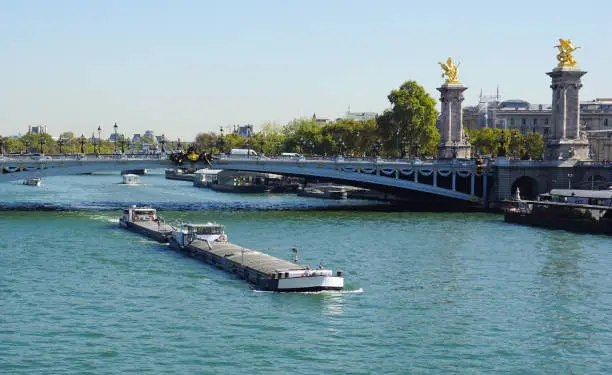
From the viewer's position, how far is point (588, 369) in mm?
35438

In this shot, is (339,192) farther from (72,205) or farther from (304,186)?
(72,205)

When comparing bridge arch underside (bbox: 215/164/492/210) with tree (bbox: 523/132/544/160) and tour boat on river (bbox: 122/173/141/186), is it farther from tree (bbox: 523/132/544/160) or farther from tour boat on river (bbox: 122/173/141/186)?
tour boat on river (bbox: 122/173/141/186)

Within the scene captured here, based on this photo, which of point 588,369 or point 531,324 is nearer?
point 588,369

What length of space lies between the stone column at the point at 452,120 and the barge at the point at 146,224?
137 feet

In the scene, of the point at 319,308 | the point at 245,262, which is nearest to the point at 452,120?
the point at 245,262

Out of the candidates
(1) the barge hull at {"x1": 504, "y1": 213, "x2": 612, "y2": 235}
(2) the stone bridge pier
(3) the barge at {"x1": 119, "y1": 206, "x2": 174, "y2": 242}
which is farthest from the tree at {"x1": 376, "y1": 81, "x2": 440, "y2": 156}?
(3) the barge at {"x1": 119, "y1": 206, "x2": 174, "y2": 242}

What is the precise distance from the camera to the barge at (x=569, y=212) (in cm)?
7819

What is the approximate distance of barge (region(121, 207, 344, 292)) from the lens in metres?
47.8

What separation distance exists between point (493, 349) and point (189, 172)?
163563 mm

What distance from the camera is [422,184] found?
98875 millimetres

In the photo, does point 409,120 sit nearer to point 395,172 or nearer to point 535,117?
point 395,172

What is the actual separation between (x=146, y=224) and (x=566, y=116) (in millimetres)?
42590

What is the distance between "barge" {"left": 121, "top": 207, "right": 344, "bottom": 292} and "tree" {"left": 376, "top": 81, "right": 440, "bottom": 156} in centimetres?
5820

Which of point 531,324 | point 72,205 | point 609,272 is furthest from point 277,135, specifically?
point 531,324
